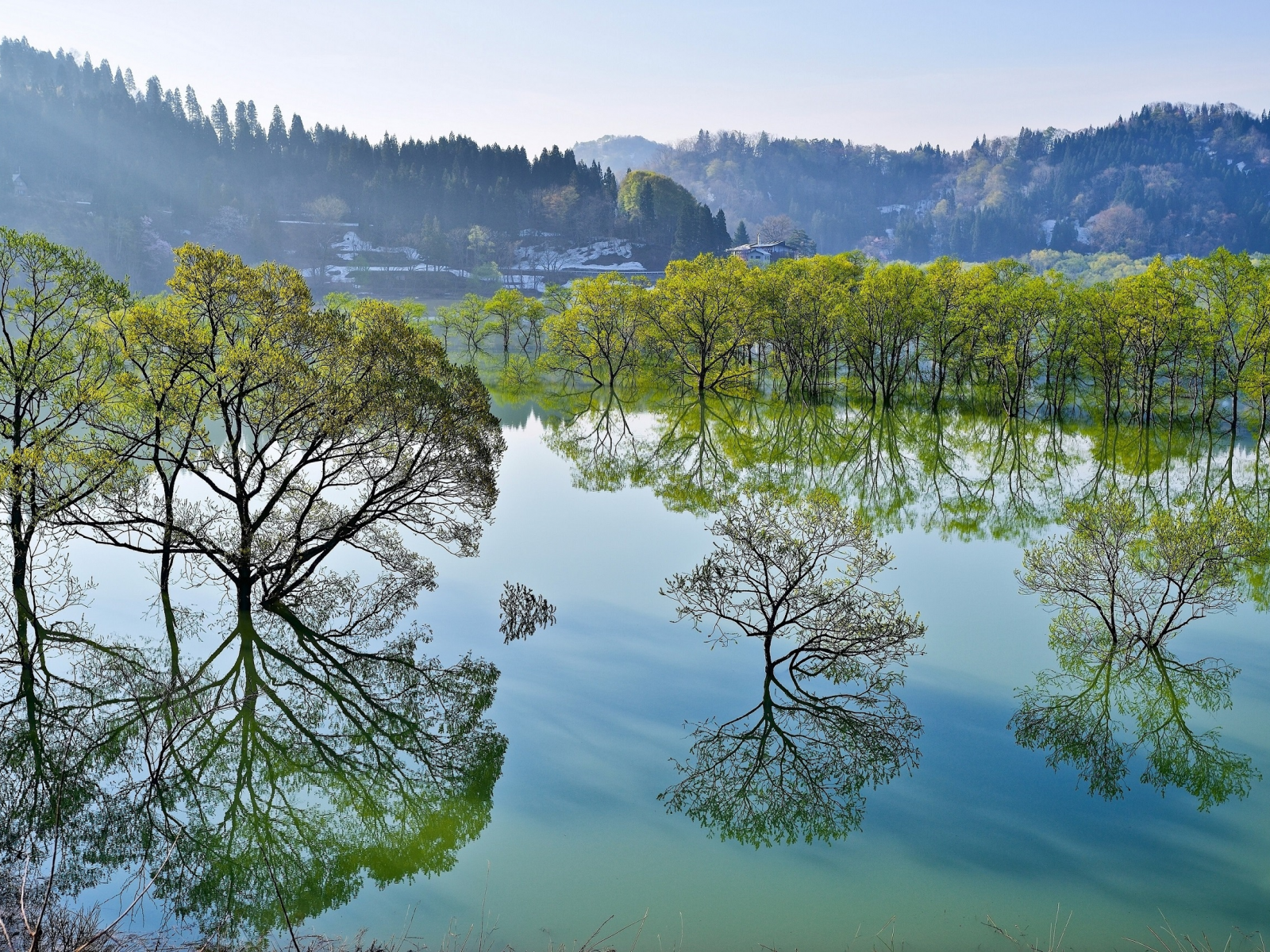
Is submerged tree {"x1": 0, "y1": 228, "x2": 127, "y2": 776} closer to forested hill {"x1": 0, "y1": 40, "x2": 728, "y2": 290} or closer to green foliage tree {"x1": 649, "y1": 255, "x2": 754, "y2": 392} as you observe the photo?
green foliage tree {"x1": 649, "y1": 255, "x2": 754, "y2": 392}

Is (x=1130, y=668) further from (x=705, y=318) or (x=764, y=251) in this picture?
(x=764, y=251)

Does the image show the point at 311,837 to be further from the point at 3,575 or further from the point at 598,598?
the point at 3,575

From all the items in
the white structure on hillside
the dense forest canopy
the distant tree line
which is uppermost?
the dense forest canopy

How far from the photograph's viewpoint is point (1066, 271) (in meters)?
166

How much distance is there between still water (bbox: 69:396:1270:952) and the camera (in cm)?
927

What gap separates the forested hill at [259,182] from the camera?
438 feet

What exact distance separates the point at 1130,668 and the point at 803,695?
601cm

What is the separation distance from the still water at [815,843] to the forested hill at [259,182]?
126145 millimetres

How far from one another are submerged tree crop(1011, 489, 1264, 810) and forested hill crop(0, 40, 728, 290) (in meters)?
132

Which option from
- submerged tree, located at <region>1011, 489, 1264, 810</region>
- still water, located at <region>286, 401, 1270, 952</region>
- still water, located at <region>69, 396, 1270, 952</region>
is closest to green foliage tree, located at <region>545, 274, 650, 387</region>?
still water, located at <region>69, 396, 1270, 952</region>

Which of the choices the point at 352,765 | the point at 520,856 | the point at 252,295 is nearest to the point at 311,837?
the point at 352,765

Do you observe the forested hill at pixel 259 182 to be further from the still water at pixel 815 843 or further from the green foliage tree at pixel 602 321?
the still water at pixel 815 843

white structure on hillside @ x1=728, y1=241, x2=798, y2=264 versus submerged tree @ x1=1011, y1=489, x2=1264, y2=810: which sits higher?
white structure on hillside @ x1=728, y1=241, x2=798, y2=264

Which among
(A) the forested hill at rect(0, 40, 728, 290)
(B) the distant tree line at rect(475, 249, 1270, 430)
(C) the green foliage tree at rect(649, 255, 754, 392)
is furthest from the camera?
(A) the forested hill at rect(0, 40, 728, 290)
